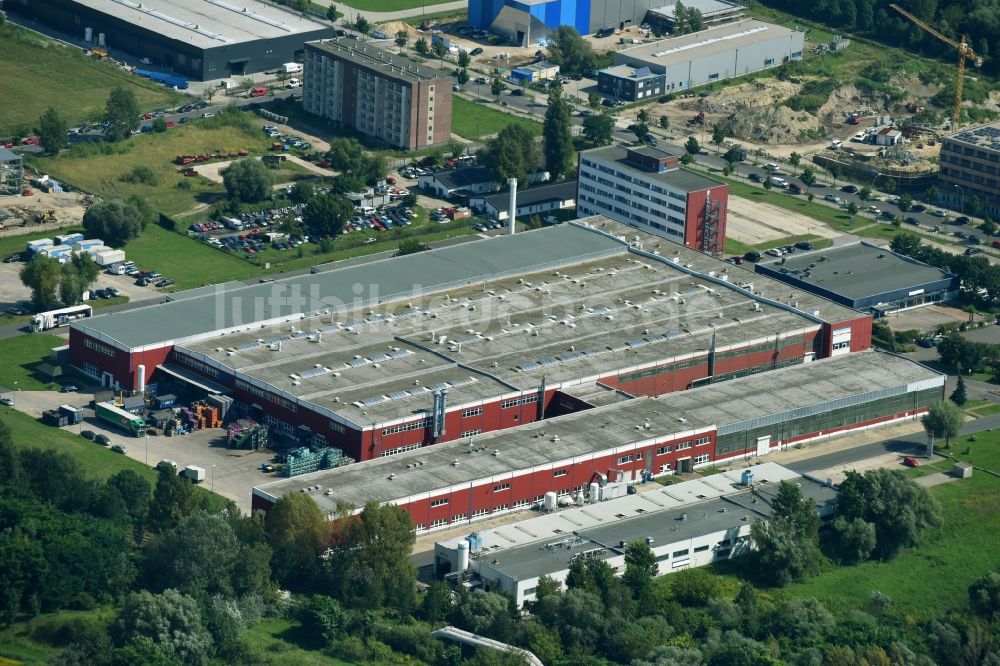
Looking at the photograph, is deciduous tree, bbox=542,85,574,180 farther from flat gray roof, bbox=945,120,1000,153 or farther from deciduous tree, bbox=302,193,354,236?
flat gray roof, bbox=945,120,1000,153

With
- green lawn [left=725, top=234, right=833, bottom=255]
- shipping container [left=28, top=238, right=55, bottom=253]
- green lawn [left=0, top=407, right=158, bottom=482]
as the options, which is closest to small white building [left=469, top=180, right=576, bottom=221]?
green lawn [left=725, top=234, right=833, bottom=255]

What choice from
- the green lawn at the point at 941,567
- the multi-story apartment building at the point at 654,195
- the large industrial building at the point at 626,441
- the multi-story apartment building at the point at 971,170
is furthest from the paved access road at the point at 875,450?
the multi-story apartment building at the point at 971,170

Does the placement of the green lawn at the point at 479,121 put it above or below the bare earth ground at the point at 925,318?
above

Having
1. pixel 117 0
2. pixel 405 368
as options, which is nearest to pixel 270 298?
pixel 405 368

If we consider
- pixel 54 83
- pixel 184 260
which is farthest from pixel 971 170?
pixel 54 83

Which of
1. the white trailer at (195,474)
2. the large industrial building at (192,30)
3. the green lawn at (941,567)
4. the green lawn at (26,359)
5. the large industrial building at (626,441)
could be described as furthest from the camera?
the large industrial building at (192,30)

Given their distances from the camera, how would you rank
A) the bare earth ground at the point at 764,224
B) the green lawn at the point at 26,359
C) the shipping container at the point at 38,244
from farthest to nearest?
the bare earth ground at the point at 764,224 < the shipping container at the point at 38,244 < the green lawn at the point at 26,359

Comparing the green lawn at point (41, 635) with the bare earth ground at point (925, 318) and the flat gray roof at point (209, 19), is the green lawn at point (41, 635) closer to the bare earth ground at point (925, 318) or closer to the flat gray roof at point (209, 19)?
the bare earth ground at point (925, 318)
